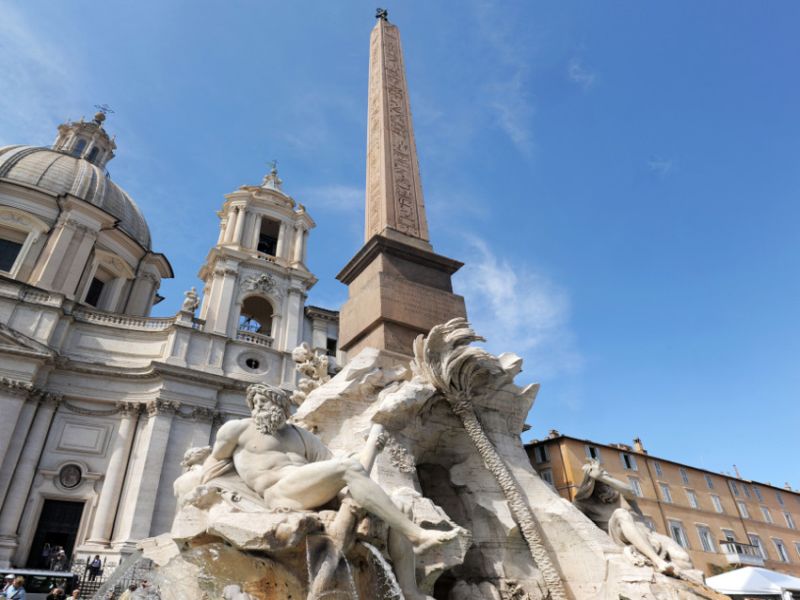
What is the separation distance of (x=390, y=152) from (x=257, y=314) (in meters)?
20.4

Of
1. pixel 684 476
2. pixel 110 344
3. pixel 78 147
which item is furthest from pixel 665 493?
pixel 78 147

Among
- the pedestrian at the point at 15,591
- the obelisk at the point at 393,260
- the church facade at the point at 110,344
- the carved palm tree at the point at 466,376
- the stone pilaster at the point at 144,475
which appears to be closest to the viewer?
the carved palm tree at the point at 466,376

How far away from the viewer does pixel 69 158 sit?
30.0m

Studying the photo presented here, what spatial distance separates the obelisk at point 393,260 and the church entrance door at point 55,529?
16971mm

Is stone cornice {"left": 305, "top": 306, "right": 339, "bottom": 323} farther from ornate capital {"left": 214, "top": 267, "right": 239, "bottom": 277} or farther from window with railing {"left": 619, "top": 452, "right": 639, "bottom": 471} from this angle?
window with railing {"left": 619, "top": 452, "right": 639, "bottom": 471}

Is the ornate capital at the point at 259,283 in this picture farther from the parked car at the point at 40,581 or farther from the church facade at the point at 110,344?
the parked car at the point at 40,581

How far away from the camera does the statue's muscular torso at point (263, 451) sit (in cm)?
389

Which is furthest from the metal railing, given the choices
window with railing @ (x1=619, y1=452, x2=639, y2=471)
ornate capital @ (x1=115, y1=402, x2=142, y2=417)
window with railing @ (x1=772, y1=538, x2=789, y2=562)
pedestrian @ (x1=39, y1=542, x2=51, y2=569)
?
window with railing @ (x1=772, y1=538, x2=789, y2=562)

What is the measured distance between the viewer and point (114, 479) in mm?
19203

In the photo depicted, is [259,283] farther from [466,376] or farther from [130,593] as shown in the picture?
[130,593]

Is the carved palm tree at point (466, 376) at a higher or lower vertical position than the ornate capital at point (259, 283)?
lower

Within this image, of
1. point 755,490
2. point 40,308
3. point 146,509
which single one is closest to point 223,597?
point 146,509

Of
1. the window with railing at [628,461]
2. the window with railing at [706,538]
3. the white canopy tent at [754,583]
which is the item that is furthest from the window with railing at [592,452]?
the white canopy tent at [754,583]

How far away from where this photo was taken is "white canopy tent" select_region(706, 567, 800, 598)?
373 inches
